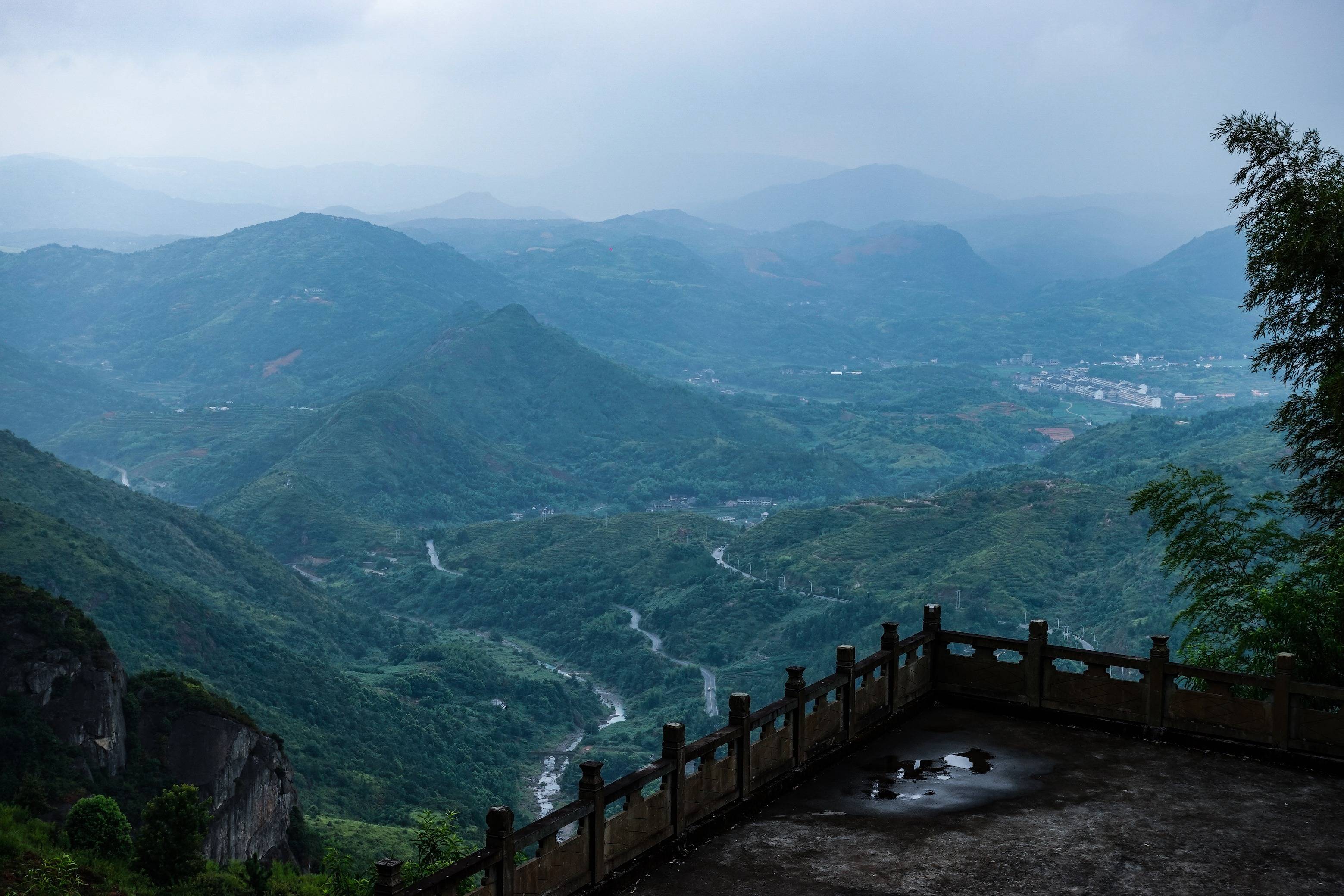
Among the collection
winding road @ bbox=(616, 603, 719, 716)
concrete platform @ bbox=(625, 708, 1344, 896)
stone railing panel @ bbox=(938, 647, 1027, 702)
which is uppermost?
stone railing panel @ bbox=(938, 647, 1027, 702)

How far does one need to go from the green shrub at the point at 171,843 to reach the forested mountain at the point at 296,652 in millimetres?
24479

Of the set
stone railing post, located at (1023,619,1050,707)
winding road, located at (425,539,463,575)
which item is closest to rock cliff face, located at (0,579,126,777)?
stone railing post, located at (1023,619,1050,707)

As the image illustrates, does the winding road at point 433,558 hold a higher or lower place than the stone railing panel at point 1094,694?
lower

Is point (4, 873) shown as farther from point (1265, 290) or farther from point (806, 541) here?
point (806, 541)

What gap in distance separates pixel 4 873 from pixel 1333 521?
37497 mm

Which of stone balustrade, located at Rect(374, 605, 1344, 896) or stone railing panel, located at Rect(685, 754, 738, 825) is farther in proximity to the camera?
stone railing panel, located at Rect(685, 754, 738, 825)

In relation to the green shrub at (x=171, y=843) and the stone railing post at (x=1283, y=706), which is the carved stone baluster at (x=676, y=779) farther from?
the green shrub at (x=171, y=843)

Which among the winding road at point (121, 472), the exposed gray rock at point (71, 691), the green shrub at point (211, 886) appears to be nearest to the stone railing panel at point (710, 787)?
the green shrub at point (211, 886)

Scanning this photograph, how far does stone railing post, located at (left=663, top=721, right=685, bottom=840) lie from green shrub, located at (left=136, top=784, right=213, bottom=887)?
32.4 m

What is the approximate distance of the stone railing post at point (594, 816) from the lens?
12.9m

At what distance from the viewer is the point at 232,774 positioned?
54.8 m

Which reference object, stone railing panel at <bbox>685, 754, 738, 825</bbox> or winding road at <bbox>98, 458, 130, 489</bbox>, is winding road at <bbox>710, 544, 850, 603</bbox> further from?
winding road at <bbox>98, 458, 130, 489</bbox>

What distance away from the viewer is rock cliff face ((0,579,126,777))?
52.7 meters

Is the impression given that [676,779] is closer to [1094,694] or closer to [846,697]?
[846,697]
